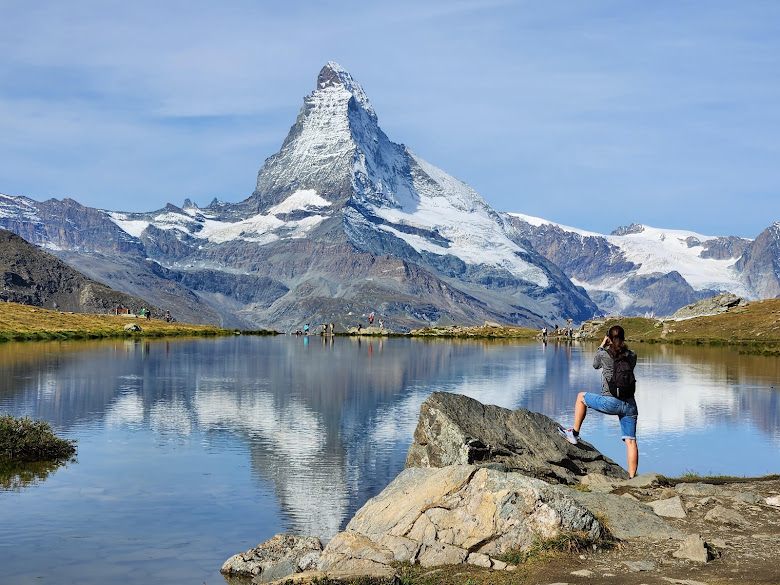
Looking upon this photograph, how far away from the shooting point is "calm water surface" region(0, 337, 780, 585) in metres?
27.9

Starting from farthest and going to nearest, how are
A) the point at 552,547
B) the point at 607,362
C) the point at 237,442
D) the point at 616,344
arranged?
the point at 237,442, the point at 607,362, the point at 616,344, the point at 552,547

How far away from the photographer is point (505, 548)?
67.1 feet

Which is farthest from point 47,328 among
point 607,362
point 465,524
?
point 465,524

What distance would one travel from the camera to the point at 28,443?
132 ft

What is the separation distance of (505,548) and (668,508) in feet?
17.1

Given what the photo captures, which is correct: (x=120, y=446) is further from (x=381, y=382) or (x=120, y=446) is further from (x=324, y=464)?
(x=381, y=382)

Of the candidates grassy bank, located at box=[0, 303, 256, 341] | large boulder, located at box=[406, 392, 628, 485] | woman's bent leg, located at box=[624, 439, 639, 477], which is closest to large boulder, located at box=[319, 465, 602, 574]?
woman's bent leg, located at box=[624, 439, 639, 477]

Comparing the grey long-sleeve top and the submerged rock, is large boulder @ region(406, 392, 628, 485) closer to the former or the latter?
the grey long-sleeve top

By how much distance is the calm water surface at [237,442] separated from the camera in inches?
1097

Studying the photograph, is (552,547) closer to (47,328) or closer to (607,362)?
(607,362)

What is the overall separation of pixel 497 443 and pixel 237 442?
18769mm

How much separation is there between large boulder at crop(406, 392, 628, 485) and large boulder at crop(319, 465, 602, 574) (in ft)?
30.5

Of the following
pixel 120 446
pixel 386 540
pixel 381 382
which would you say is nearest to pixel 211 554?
pixel 386 540

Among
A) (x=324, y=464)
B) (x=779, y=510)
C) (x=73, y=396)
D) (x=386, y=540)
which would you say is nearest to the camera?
(x=386, y=540)
